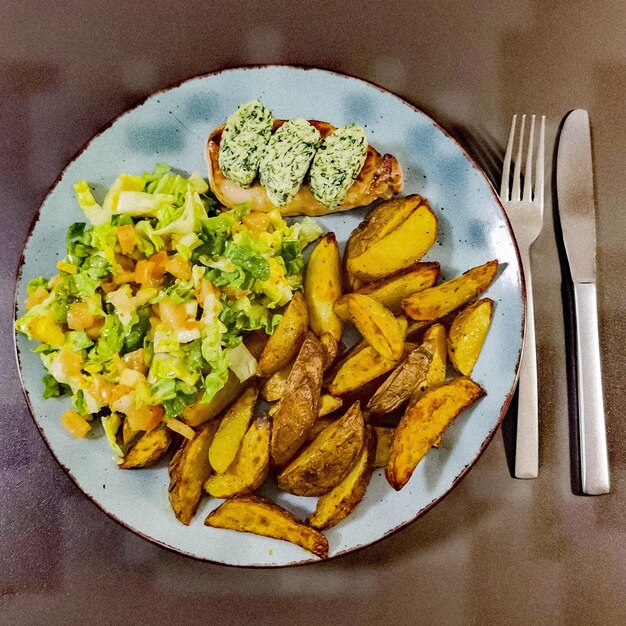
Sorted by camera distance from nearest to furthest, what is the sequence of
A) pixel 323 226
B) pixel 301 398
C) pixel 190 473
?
1. pixel 301 398
2. pixel 190 473
3. pixel 323 226

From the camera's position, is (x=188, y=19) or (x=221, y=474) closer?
(x=221, y=474)

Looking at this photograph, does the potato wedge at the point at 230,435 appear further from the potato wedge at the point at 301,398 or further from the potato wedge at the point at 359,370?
the potato wedge at the point at 359,370

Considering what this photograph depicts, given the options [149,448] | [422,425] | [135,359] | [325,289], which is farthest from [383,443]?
[135,359]

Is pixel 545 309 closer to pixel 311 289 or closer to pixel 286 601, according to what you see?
pixel 311 289

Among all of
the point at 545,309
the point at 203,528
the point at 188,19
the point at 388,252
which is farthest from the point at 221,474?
the point at 188,19

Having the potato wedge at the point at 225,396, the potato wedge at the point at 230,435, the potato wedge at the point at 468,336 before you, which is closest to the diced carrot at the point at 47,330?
the potato wedge at the point at 225,396

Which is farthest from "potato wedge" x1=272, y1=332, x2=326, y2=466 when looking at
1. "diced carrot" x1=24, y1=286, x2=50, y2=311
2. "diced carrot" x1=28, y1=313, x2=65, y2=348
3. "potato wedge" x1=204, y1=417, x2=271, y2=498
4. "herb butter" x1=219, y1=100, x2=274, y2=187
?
"diced carrot" x1=24, y1=286, x2=50, y2=311

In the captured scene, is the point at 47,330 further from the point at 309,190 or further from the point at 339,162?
the point at 339,162
